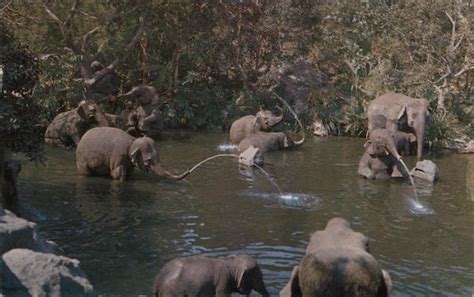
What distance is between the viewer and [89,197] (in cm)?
1534

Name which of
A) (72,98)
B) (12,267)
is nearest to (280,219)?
(12,267)

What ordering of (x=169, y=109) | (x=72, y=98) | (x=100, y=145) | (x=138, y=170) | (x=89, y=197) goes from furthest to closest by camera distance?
(x=169, y=109) → (x=72, y=98) → (x=138, y=170) → (x=100, y=145) → (x=89, y=197)

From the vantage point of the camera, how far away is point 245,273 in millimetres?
9336

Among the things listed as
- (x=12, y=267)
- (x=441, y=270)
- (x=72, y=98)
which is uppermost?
(x=72, y=98)

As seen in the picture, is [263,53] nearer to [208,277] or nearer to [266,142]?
[266,142]

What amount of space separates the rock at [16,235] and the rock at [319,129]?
60.4 ft

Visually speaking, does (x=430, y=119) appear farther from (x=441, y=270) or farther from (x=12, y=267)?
(x=12, y=267)

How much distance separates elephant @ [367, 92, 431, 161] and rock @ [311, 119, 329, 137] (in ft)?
12.3

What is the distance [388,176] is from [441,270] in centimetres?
735

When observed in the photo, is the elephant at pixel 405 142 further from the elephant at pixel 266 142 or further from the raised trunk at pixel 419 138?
the elephant at pixel 266 142

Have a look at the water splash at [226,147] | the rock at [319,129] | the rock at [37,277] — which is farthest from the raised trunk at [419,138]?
the rock at [37,277]

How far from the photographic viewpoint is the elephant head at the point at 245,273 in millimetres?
9336

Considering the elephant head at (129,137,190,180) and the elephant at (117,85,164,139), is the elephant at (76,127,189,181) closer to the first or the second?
the elephant head at (129,137,190,180)

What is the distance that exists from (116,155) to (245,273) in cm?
827
